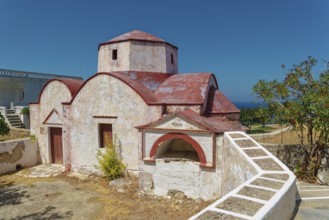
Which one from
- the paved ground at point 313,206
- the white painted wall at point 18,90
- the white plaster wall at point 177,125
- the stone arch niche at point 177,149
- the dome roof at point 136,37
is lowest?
the paved ground at point 313,206

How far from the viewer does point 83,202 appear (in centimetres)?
872

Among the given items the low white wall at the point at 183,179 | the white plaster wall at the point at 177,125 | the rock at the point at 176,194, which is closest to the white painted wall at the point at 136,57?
the white plaster wall at the point at 177,125

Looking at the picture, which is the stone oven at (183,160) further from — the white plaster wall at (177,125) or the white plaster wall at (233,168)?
the white plaster wall at (233,168)

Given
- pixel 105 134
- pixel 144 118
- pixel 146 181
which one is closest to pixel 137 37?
pixel 144 118

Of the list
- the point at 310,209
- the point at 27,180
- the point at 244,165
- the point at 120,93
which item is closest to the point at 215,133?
the point at 244,165

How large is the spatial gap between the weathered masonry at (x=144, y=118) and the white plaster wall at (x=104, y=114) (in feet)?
0.14

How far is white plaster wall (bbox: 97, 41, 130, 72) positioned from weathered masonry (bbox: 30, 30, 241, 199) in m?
0.05

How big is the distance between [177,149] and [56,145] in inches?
267

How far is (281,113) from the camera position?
9.58 metres

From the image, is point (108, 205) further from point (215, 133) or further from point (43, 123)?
point (43, 123)

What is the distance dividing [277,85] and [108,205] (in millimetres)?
7798

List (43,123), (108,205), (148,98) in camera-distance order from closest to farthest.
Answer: (108,205), (148,98), (43,123)

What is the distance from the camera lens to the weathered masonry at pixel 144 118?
859 cm

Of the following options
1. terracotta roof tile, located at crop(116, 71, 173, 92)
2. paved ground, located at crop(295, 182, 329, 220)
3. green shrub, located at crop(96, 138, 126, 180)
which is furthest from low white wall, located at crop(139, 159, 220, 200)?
terracotta roof tile, located at crop(116, 71, 173, 92)
